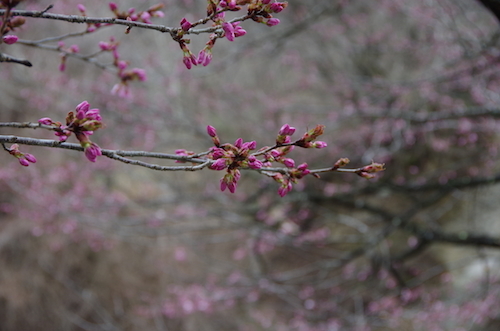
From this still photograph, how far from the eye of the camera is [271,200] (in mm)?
5492

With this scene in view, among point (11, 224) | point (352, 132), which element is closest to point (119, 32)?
point (11, 224)

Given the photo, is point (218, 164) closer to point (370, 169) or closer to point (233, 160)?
point (233, 160)

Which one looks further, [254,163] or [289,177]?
[289,177]

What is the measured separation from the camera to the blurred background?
4.65 meters

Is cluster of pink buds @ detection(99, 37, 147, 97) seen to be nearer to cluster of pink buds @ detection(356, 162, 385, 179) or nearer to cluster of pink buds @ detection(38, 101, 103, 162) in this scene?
cluster of pink buds @ detection(38, 101, 103, 162)

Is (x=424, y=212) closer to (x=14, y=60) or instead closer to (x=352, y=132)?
(x=352, y=132)

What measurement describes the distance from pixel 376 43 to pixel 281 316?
493cm

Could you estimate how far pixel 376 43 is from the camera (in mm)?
6207

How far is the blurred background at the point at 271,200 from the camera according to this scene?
4648 mm

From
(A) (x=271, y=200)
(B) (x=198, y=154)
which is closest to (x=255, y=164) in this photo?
(B) (x=198, y=154)

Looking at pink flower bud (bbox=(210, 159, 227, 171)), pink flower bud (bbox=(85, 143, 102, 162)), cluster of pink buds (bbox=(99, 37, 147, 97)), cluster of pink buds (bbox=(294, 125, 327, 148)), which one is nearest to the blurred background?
cluster of pink buds (bbox=(99, 37, 147, 97))

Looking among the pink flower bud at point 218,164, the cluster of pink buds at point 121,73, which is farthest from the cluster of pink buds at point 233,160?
the cluster of pink buds at point 121,73

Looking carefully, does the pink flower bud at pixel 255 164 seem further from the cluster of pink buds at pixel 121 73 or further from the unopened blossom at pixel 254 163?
the cluster of pink buds at pixel 121 73

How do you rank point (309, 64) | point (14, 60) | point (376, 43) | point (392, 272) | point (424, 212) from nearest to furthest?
point (14, 60) < point (392, 272) < point (424, 212) < point (376, 43) < point (309, 64)
